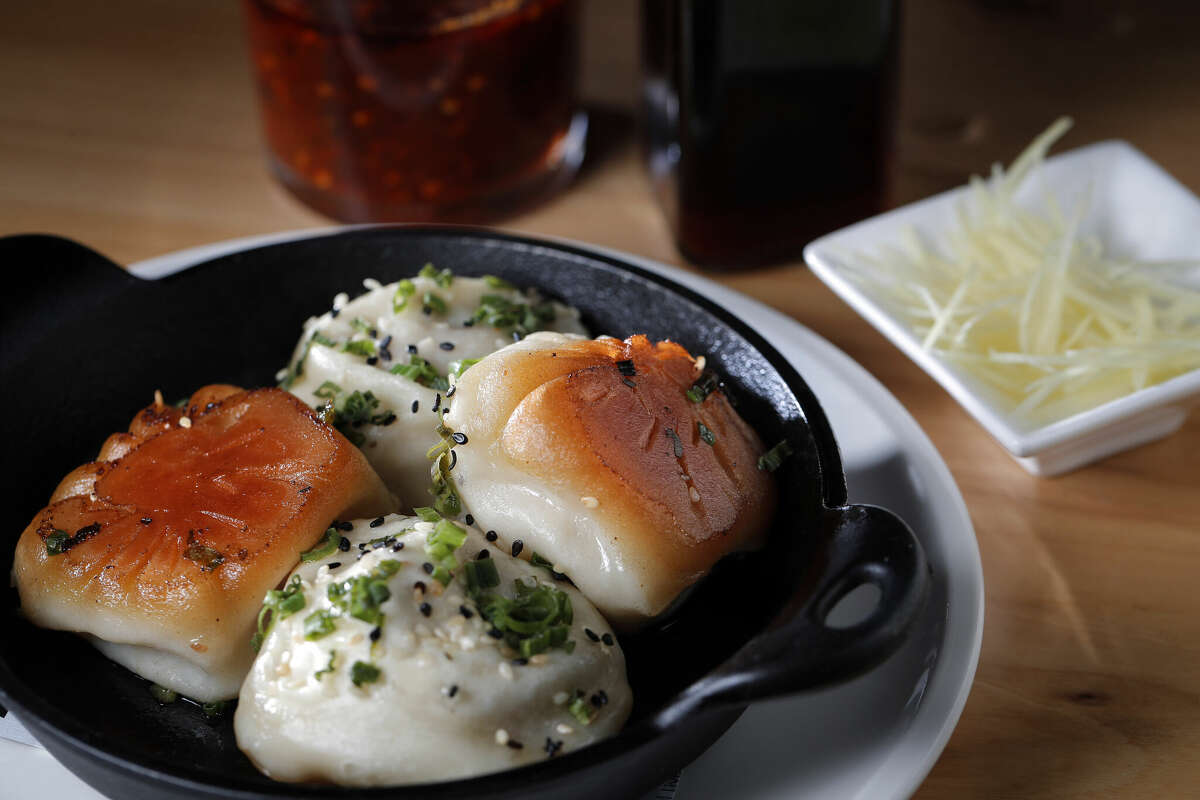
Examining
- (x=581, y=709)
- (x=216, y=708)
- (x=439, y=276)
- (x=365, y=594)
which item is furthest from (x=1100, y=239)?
(x=216, y=708)

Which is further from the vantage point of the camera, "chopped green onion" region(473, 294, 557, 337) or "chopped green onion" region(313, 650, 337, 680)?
"chopped green onion" region(473, 294, 557, 337)

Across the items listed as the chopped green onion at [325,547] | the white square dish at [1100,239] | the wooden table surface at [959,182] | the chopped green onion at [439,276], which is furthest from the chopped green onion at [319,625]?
the white square dish at [1100,239]

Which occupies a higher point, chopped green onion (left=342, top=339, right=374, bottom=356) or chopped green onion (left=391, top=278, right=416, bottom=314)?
chopped green onion (left=391, top=278, right=416, bottom=314)

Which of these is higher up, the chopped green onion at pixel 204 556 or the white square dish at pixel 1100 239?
the chopped green onion at pixel 204 556

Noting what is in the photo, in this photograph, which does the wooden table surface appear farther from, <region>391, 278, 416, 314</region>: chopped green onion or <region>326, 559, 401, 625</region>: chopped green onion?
<region>391, 278, 416, 314</region>: chopped green onion

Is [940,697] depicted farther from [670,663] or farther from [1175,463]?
[1175,463]

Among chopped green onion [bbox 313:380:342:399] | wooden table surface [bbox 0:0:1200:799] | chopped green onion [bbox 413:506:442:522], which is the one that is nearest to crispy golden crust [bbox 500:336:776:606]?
chopped green onion [bbox 413:506:442:522]

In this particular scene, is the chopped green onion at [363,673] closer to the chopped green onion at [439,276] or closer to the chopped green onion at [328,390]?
the chopped green onion at [328,390]
